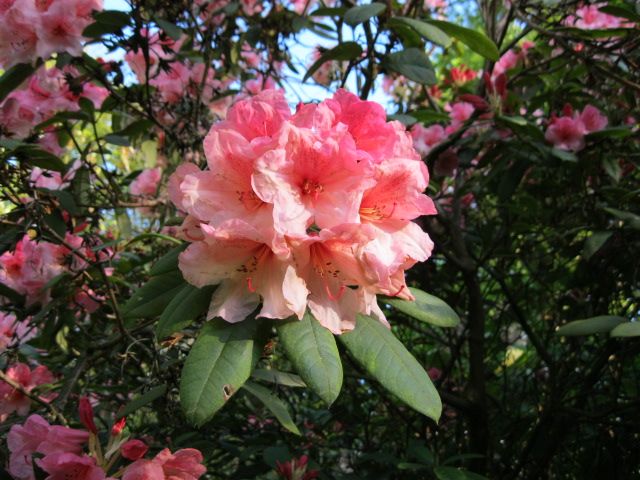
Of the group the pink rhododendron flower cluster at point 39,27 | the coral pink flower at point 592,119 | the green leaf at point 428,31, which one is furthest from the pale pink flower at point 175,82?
the coral pink flower at point 592,119

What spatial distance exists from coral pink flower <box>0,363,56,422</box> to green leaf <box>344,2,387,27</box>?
1168 millimetres

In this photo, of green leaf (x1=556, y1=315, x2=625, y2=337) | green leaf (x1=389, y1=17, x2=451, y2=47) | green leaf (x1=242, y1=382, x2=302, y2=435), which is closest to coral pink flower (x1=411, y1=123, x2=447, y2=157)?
green leaf (x1=389, y1=17, x2=451, y2=47)

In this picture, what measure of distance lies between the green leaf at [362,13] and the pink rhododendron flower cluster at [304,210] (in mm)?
645

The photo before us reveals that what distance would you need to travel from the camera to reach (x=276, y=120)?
88 centimetres

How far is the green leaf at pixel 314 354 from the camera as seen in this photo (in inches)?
30.7

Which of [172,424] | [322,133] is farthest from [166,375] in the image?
[322,133]

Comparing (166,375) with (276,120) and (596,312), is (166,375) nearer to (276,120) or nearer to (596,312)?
(276,120)

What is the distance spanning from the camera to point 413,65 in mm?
1586

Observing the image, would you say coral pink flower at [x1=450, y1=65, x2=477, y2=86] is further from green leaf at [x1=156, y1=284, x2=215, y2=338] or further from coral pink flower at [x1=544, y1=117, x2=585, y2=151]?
green leaf at [x1=156, y1=284, x2=215, y2=338]

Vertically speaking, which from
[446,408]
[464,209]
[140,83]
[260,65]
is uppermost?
[260,65]

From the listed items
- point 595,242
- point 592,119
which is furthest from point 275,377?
point 592,119

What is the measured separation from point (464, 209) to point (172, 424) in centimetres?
165

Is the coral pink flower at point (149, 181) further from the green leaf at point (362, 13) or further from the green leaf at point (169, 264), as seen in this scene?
the green leaf at point (169, 264)

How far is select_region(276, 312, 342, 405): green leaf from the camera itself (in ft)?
2.56
